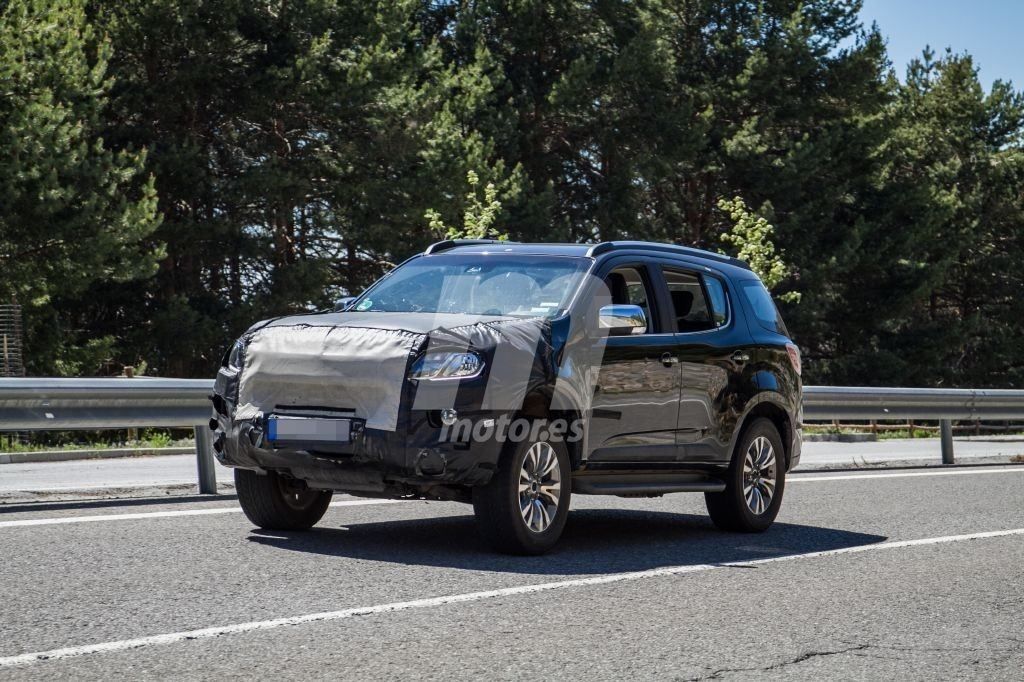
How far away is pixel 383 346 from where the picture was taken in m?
7.55

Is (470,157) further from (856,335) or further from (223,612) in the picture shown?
(223,612)

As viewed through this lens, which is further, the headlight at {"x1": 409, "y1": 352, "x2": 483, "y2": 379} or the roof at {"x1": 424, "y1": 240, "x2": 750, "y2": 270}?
the roof at {"x1": 424, "y1": 240, "x2": 750, "y2": 270}

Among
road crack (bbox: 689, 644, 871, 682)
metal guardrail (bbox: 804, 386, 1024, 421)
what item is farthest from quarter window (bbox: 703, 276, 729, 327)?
metal guardrail (bbox: 804, 386, 1024, 421)

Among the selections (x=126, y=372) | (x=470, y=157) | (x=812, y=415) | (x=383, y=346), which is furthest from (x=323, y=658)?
(x=470, y=157)

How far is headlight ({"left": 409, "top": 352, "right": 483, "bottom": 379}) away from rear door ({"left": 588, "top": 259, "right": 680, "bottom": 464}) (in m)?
1.08

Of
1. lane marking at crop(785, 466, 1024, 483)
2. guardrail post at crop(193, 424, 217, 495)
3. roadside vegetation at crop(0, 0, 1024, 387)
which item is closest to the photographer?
guardrail post at crop(193, 424, 217, 495)

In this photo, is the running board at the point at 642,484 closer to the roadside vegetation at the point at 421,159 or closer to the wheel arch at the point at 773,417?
the wheel arch at the point at 773,417

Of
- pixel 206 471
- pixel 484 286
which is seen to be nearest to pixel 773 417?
pixel 484 286

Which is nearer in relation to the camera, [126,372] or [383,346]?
[383,346]

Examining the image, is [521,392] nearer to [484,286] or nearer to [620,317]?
[620,317]

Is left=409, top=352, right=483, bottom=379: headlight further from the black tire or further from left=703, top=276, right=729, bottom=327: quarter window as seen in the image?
left=703, top=276, right=729, bottom=327: quarter window

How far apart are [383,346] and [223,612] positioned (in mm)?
2037

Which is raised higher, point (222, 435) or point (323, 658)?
point (222, 435)

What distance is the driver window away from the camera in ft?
29.5
